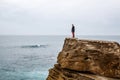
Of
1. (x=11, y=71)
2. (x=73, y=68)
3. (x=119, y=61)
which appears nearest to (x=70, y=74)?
(x=73, y=68)

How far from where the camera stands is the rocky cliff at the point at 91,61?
24.6 meters

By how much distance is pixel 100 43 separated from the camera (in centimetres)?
2573

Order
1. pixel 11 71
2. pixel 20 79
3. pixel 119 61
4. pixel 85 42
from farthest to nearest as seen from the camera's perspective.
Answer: pixel 11 71 → pixel 20 79 → pixel 85 42 → pixel 119 61

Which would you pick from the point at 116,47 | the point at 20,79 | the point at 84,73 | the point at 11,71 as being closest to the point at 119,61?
the point at 116,47

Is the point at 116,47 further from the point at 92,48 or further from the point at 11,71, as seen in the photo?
the point at 11,71

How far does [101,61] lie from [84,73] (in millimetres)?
1896

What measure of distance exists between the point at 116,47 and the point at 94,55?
2222mm

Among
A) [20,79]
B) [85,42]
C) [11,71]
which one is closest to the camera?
[85,42]

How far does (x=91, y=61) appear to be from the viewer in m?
24.8

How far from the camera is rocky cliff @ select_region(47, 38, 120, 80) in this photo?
24.6 metres

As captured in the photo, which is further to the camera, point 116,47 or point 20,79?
point 20,79

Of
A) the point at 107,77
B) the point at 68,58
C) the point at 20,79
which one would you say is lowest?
the point at 20,79

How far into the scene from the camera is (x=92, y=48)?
25234 millimetres

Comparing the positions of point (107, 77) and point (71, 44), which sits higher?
point (71, 44)
